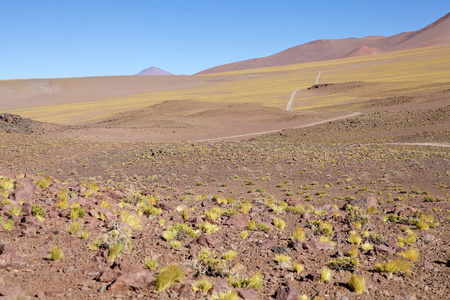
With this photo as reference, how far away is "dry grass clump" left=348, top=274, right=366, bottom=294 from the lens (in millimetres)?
5957

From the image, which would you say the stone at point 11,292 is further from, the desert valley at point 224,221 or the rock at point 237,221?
the rock at point 237,221

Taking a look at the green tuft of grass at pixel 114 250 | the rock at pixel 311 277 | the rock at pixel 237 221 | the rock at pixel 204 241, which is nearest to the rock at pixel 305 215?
the rock at pixel 237 221

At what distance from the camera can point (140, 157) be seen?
23.4 m

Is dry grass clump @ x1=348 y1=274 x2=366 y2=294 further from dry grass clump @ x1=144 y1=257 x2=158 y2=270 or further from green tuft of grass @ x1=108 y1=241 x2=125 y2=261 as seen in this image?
green tuft of grass @ x1=108 y1=241 x2=125 y2=261

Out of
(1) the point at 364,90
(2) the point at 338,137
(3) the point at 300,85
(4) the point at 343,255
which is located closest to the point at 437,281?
(4) the point at 343,255

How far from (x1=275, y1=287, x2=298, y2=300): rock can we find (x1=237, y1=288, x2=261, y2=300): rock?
0.95ft

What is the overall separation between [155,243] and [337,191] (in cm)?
1176

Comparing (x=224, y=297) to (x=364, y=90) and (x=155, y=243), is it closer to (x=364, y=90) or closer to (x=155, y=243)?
(x=155, y=243)

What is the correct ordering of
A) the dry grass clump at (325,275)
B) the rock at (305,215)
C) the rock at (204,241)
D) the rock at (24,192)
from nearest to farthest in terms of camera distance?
the dry grass clump at (325,275) < the rock at (204,241) < the rock at (24,192) < the rock at (305,215)

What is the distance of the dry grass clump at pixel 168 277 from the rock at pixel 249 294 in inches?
35.9

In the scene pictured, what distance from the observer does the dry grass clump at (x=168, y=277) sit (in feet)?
16.9

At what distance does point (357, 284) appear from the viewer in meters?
5.95

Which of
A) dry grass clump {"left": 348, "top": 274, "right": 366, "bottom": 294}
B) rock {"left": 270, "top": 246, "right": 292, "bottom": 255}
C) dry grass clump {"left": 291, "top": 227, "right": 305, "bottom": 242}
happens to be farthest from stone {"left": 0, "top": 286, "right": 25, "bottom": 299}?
dry grass clump {"left": 291, "top": 227, "right": 305, "bottom": 242}

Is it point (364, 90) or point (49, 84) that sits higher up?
point (49, 84)
